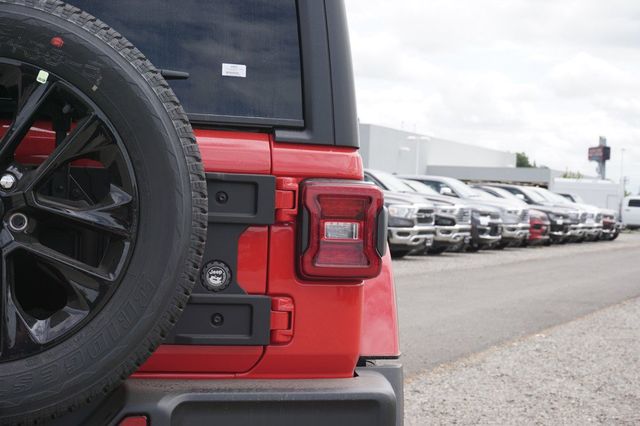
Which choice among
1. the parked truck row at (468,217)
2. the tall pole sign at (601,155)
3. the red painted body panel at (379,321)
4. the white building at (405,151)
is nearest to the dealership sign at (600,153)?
the tall pole sign at (601,155)

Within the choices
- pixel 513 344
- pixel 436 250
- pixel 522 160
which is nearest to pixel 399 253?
pixel 436 250

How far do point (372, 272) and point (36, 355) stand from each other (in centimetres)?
100

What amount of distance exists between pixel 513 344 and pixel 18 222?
6.36 metres

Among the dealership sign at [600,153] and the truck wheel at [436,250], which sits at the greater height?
the dealership sign at [600,153]

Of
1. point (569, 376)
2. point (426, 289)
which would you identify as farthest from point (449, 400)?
point (426, 289)

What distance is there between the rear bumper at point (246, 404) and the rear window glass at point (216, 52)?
78 cm

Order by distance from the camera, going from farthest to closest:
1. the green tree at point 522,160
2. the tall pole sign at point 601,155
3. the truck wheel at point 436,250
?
the green tree at point 522,160
the tall pole sign at point 601,155
the truck wheel at point 436,250

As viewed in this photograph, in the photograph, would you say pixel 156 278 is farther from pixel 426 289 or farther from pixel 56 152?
pixel 426 289

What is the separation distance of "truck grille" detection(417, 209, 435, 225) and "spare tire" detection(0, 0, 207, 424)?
48.7 feet

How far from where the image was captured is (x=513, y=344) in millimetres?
8109

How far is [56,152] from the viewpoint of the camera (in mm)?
2346

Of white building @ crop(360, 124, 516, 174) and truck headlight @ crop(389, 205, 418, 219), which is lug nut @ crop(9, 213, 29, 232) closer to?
truck headlight @ crop(389, 205, 418, 219)

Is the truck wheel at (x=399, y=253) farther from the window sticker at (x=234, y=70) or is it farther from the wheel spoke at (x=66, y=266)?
the wheel spoke at (x=66, y=266)

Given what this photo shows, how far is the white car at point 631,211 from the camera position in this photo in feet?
152
